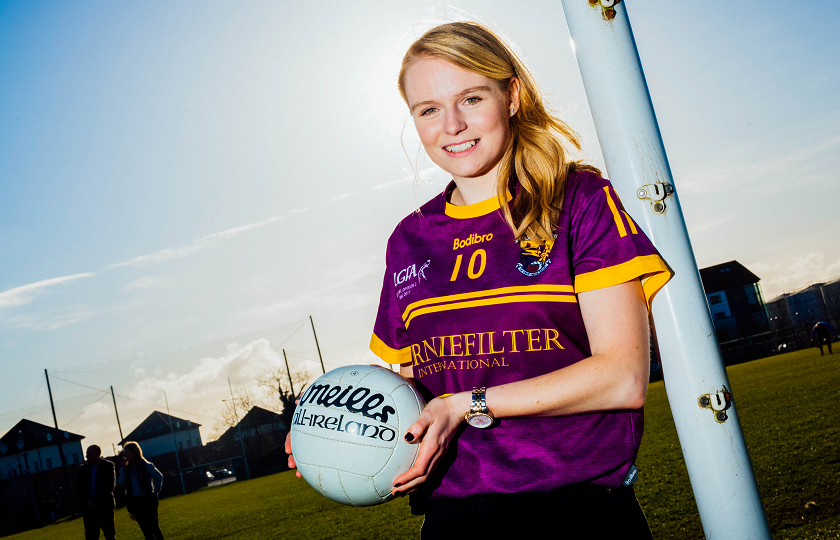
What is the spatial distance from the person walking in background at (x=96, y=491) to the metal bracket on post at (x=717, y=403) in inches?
404

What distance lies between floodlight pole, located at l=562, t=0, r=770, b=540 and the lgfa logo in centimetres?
74

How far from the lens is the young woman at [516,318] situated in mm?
1485

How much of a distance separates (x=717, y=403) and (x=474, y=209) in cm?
101

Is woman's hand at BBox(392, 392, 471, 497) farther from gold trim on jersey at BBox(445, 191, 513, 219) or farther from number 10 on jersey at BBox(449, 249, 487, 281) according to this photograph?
gold trim on jersey at BBox(445, 191, 513, 219)

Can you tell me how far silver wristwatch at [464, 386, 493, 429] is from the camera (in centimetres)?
152

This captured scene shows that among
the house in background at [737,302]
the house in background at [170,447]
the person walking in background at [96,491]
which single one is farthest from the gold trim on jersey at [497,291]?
the house in background at [737,302]

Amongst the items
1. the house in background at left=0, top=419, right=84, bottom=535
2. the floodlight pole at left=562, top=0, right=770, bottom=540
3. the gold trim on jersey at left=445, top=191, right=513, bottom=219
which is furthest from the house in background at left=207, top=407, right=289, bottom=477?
the floodlight pole at left=562, top=0, right=770, bottom=540

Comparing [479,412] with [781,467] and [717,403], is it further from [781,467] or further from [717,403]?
[781,467]

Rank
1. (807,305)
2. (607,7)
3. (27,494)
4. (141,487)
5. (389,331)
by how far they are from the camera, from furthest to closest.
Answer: (807,305) → (27,494) → (141,487) → (389,331) → (607,7)

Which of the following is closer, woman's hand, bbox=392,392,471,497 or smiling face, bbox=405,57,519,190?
woman's hand, bbox=392,392,471,497

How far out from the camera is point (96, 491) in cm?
969

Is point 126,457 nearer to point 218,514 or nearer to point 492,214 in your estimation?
point 218,514

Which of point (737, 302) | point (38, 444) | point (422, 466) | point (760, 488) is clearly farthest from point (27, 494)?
point (737, 302)

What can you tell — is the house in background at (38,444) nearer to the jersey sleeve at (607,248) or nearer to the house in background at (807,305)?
the jersey sleeve at (607,248)
